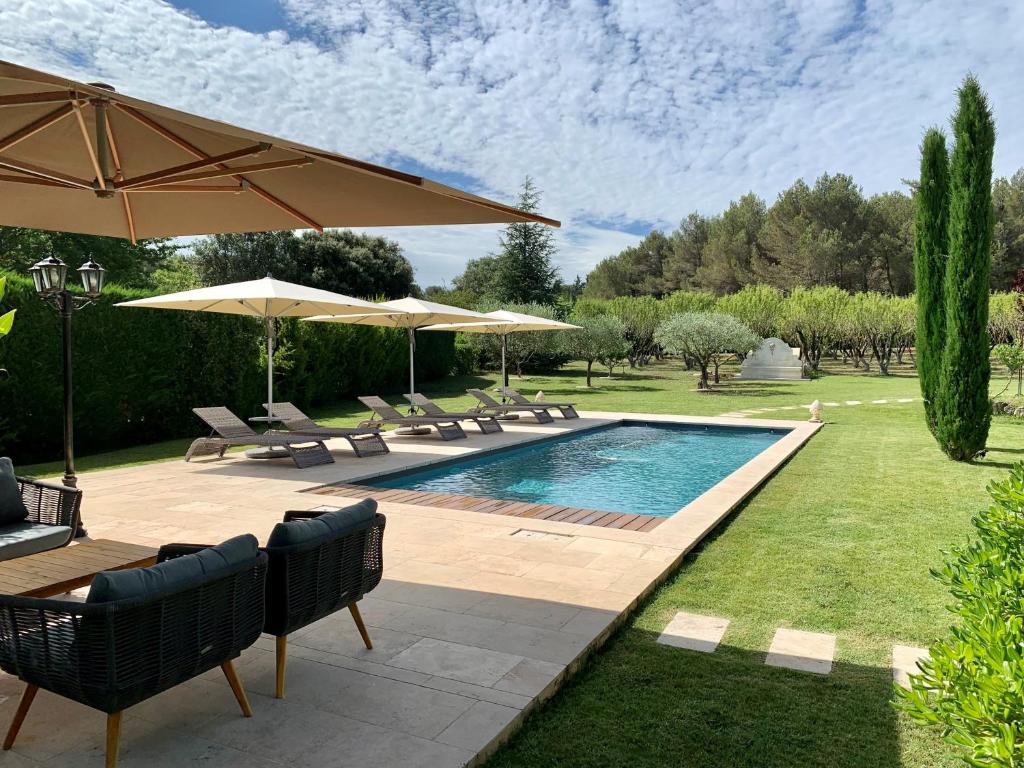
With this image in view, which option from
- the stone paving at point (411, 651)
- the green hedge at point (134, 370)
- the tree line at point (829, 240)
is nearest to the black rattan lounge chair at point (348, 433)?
the green hedge at point (134, 370)

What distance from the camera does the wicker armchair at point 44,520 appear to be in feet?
14.4

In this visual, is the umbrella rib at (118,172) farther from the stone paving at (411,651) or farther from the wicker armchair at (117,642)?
the stone paving at (411,651)

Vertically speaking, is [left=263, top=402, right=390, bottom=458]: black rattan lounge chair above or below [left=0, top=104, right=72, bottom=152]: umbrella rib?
below

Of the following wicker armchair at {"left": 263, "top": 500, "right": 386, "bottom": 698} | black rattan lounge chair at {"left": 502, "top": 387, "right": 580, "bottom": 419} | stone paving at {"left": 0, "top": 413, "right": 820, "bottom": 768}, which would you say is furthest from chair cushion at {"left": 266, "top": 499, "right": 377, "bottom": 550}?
black rattan lounge chair at {"left": 502, "top": 387, "right": 580, "bottom": 419}

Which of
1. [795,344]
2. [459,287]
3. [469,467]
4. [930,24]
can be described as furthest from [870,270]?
[469,467]

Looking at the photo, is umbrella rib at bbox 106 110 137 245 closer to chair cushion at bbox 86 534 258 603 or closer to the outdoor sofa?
the outdoor sofa

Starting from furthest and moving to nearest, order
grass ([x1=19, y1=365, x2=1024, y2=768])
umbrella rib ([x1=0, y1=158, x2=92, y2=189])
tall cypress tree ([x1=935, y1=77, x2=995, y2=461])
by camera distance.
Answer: tall cypress tree ([x1=935, y1=77, x2=995, y2=461]) → umbrella rib ([x1=0, y1=158, x2=92, y2=189]) → grass ([x1=19, y1=365, x2=1024, y2=768])

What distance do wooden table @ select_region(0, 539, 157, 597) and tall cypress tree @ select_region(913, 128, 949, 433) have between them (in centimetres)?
1076

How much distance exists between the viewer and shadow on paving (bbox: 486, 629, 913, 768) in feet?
9.36

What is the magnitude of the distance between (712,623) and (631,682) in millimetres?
984

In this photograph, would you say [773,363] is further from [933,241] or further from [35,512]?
[35,512]

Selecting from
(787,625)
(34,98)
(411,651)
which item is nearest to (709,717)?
(787,625)

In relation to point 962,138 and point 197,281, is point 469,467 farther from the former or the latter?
point 197,281

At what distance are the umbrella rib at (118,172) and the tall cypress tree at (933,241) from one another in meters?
Result: 10.3
